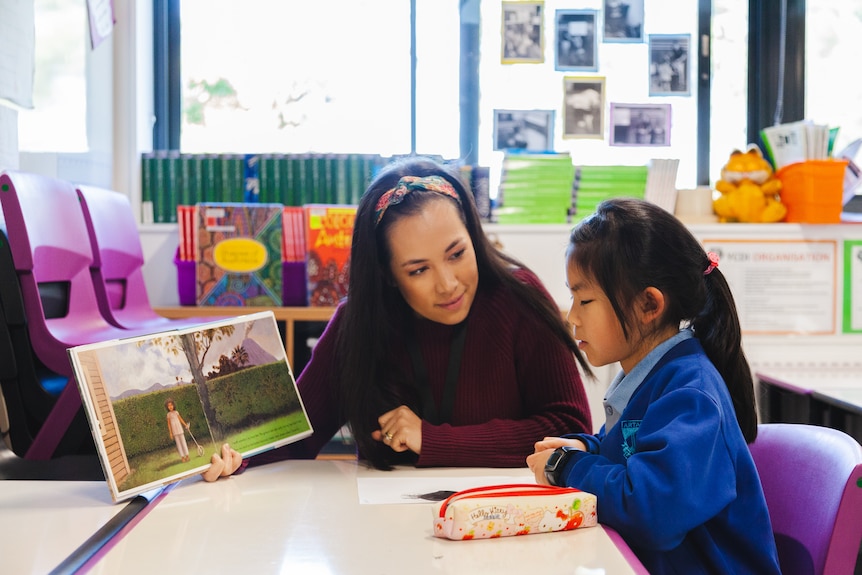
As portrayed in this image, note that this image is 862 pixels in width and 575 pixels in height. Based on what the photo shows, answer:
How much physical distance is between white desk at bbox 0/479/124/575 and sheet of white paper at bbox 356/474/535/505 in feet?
0.99

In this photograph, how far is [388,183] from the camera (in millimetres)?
1489

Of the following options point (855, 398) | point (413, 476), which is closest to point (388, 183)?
point (413, 476)

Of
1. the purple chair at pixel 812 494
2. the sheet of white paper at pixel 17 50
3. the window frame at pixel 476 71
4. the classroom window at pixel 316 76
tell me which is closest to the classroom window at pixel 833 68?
the window frame at pixel 476 71

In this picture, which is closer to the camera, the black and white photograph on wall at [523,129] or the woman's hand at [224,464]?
Answer: the woman's hand at [224,464]

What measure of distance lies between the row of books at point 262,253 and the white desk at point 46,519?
147 centimetres

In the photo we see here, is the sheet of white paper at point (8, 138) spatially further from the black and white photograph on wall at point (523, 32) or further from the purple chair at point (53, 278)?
the black and white photograph on wall at point (523, 32)

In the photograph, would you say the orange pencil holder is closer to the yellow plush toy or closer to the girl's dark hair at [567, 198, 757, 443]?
the yellow plush toy

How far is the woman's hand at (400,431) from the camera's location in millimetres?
1286

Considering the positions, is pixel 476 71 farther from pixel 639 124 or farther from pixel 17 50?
pixel 17 50

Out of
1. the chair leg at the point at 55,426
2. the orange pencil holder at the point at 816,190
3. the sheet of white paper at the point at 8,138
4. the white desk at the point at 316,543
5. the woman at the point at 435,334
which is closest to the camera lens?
the white desk at the point at 316,543

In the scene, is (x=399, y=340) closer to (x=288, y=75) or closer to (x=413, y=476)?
(x=413, y=476)

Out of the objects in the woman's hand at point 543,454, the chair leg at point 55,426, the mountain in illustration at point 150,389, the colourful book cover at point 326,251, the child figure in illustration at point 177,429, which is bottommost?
the chair leg at point 55,426

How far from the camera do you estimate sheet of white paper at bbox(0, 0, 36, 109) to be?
1.81m

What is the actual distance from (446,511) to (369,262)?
63 cm
